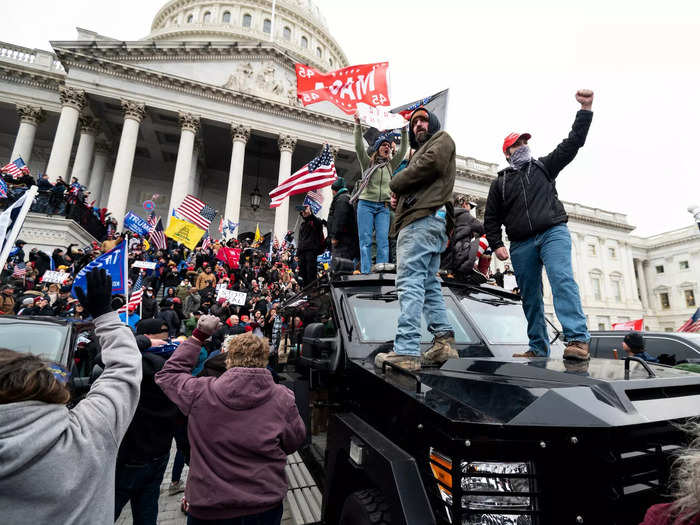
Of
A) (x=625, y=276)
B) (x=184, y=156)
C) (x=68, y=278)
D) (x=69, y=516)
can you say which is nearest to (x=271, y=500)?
(x=69, y=516)

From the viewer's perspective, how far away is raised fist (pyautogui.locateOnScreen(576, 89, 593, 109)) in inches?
114

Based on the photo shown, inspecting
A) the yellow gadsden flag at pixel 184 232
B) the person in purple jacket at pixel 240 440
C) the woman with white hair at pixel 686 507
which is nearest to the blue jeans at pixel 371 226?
the person in purple jacket at pixel 240 440

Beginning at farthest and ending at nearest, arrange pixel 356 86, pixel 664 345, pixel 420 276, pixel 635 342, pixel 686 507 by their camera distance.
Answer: pixel 356 86
pixel 664 345
pixel 635 342
pixel 420 276
pixel 686 507

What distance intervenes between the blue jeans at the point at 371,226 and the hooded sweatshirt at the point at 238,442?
304 centimetres

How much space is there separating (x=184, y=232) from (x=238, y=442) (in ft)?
46.5

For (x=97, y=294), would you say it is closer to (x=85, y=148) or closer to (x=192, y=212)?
(x=192, y=212)

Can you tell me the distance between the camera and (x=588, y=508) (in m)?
1.33

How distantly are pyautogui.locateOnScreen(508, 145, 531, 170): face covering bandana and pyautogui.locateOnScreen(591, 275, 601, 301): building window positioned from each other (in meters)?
55.3

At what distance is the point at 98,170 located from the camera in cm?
2680

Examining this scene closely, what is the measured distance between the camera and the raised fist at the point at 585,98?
2.90m

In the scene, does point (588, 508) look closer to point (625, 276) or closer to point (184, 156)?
point (184, 156)

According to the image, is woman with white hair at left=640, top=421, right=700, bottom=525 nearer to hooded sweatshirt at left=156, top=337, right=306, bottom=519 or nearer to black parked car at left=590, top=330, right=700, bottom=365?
hooded sweatshirt at left=156, top=337, right=306, bottom=519

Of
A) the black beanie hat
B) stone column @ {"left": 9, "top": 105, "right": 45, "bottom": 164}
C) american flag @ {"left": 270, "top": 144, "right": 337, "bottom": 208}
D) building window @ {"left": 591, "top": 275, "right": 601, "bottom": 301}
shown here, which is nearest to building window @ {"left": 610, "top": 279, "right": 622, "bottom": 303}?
building window @ {"left": 591, "top": 275, "right": 601, "bottom": 301}

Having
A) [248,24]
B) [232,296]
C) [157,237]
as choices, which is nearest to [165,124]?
[157,237]
